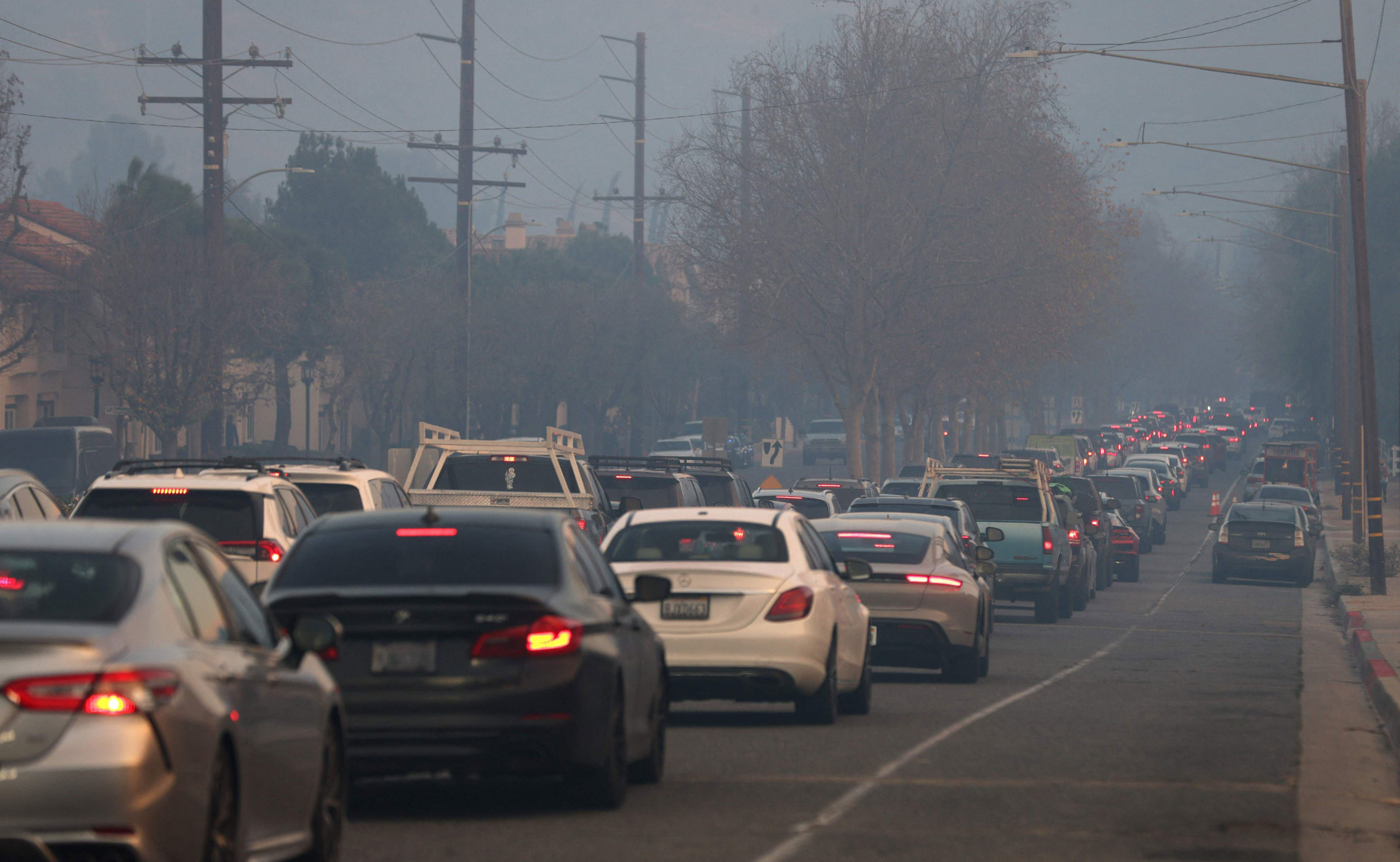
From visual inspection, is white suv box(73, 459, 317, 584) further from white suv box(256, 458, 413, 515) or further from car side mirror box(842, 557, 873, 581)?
car side mirror box(842, 557, 873, 581)

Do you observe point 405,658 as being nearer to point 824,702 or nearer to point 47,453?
point 824,702

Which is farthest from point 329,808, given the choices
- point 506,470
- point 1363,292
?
point 1363,292

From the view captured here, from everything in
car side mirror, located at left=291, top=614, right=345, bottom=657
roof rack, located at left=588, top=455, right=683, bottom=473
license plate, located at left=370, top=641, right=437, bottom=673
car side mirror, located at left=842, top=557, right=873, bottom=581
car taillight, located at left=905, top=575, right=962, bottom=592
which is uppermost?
roof rack, located at left=588, top=455, right=683, bottom=473

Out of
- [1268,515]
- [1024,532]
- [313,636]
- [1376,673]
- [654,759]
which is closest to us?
[313,636]

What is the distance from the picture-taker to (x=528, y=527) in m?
10.0

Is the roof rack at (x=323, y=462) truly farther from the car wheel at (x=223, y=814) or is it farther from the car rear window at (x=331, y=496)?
the car wheel at (x=223, y=814)

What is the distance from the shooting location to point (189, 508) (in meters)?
13.7

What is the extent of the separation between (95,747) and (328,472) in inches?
447

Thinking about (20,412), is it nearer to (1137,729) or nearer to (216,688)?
(1137,729)

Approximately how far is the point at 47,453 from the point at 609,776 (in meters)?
33.3

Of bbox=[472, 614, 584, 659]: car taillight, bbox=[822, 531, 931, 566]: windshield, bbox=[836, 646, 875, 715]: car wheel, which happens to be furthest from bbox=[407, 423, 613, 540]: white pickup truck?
bbox=[472, 614, 584, 659]: car taillight

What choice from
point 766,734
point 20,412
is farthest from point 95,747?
point 20,412

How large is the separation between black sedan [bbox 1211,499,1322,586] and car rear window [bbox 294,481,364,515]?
25957mm

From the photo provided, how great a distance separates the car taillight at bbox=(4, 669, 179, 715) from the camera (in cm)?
566
